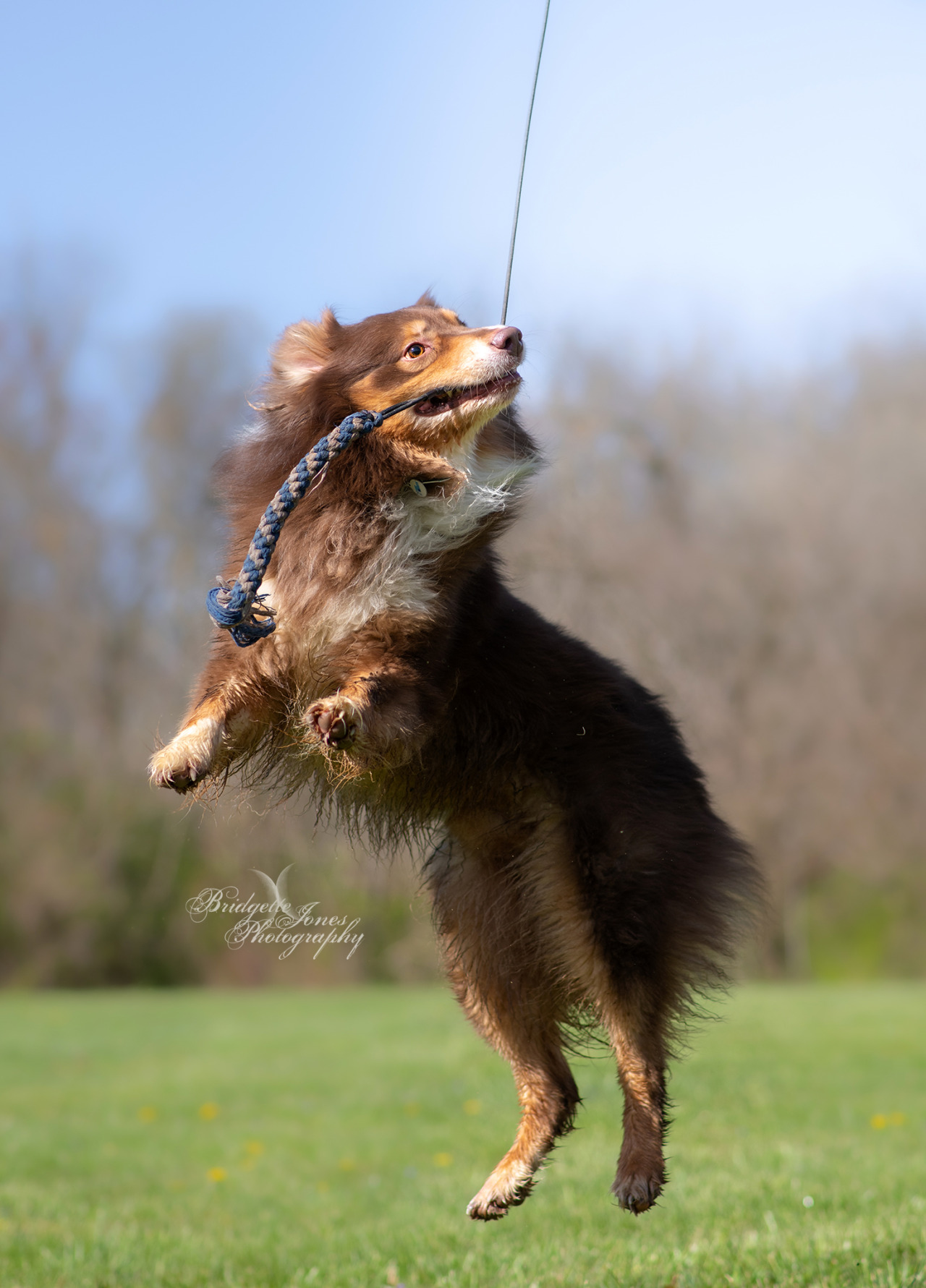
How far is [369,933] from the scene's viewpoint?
23250mm

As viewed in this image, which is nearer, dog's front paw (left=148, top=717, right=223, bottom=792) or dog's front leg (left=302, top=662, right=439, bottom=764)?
dog's front leg (left=302, top=662, right=439, bottom=764)

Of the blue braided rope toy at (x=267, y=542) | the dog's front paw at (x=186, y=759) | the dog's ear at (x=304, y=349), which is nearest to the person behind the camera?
the dog's front paw at (x=186, y=759)

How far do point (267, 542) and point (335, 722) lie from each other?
654 mm

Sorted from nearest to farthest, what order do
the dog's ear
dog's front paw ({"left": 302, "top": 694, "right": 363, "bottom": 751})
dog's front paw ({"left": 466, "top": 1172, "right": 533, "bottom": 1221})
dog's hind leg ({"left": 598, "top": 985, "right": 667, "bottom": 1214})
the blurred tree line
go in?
dog's front paw ({"left": 302, "top": 694, "right": 363, "bottom": 751})
dog's hind leg ({"left": 598, "top": 985, "right": 667, "bottom": 1214})
dog's front paw ({"left": 466, "top": 1172, "right": 533, "bottom": 1221})
the dog's ear
the blurred tree line

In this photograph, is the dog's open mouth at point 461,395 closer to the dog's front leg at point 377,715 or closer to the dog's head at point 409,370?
the dog's head at point 409,370

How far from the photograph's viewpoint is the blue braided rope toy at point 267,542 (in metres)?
3.37

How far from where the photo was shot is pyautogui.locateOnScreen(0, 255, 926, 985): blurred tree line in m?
22.1

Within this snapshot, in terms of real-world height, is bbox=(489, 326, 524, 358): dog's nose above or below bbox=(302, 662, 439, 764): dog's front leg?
above

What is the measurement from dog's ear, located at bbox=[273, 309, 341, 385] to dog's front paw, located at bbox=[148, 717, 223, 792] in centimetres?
123

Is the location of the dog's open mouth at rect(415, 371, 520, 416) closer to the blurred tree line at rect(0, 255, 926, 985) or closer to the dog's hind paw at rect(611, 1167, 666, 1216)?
the dog's hind paw at rect(611, 1167, 666, 1216)

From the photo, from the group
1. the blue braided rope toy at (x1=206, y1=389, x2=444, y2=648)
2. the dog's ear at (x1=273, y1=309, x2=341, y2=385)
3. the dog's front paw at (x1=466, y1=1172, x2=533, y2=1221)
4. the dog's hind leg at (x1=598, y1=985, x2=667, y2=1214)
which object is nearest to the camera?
the blue braided rope toy at (x1=206, y1=389, x2=444, y2=648)

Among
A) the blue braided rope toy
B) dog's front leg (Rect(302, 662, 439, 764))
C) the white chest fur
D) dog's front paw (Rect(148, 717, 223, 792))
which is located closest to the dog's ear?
the blue braided rope toy

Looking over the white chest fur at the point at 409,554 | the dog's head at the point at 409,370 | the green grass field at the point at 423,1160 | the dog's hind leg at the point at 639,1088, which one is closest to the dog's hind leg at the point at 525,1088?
the dog's hind leg at the point at 639,1088

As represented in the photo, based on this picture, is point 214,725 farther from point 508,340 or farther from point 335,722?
point 508,340
